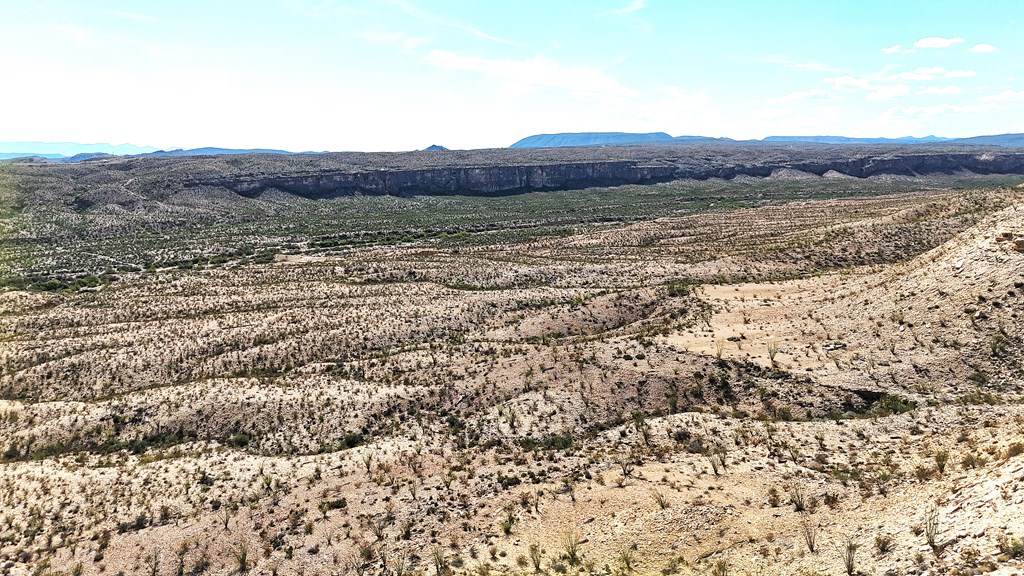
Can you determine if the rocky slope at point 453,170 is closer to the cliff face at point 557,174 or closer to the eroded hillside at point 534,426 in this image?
the cliff face at point 557,174

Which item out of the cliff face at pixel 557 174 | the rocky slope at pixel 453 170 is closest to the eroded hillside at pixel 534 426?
the rocky slope at pixel 453 170

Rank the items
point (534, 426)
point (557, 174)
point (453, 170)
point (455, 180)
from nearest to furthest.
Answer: point (534, 426) → point (455, 180) → point (453, 170) → point (557, 174)

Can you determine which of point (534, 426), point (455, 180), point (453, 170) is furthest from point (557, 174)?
point (534, 426)

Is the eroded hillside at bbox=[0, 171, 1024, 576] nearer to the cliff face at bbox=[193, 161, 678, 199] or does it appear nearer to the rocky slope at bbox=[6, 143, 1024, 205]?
the rocky slope at bbox=[6, 143, 1024, 205]

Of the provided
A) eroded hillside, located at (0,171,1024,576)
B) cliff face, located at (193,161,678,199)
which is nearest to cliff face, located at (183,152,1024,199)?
cliff face, located at (193,161,678,199)

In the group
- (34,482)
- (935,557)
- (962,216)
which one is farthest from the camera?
(962,216)

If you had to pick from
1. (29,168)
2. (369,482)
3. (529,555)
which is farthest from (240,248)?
(29,168)

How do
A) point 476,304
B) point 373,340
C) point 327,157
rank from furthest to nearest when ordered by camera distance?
point 327,157
point 476,304
point 373,340

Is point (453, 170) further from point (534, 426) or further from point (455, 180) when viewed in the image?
point (534, 426)

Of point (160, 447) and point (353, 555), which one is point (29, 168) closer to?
point (160, 447)
